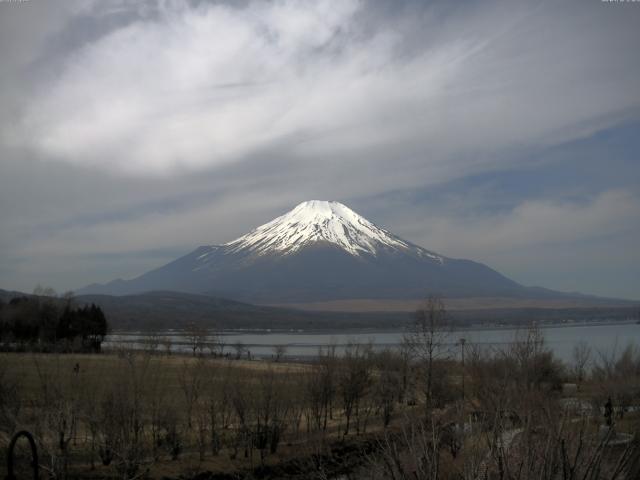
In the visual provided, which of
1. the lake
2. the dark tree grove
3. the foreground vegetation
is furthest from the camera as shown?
the dark tree grove

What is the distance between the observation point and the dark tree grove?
75562 mm

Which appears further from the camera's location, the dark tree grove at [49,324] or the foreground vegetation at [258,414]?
the dark tree grove at [49,324]

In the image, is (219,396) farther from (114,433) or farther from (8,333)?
(8,333)

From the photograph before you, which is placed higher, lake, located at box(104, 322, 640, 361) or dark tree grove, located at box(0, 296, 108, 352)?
dark tree grove, located at box(0, 296, 108, 352)

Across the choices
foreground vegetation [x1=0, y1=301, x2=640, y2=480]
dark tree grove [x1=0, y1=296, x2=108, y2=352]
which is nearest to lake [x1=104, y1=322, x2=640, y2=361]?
dark tree grove [x1=0, y1=296, x2=108, y2=352]

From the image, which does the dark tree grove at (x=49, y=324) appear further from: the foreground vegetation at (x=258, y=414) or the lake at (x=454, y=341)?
the foreground vegetation at (x=258, y=414)

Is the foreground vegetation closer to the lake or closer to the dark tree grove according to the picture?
the lake

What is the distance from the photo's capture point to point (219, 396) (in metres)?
30.2

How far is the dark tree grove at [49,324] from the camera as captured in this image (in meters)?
75.6

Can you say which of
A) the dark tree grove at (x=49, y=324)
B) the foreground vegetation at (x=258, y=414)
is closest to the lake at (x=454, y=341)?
the dark tree grove at (x=49, y=324)

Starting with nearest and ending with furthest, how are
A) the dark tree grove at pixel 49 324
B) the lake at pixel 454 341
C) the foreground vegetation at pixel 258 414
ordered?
1. the foreground vegetation at pixel 258 414
2. the lake at pixel 454 341
3. the dark tree grove at pixel 49 324

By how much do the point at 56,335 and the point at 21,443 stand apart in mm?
61034

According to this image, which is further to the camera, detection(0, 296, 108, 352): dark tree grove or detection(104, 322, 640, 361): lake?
detection(0, 296, 108, 352): dark tree grove

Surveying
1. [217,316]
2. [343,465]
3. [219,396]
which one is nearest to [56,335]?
[219,396]
